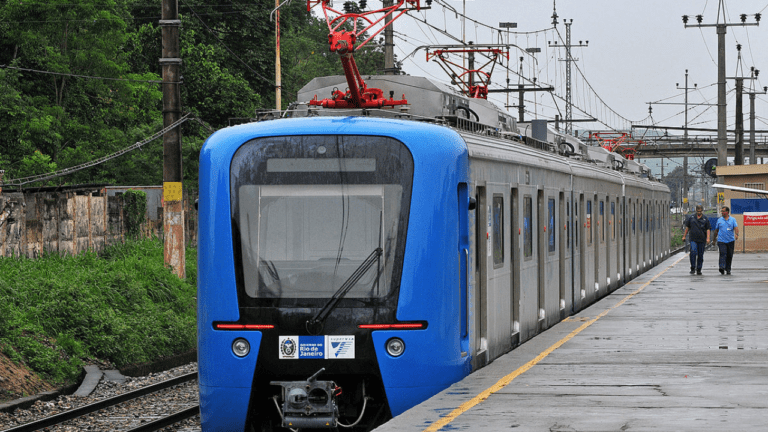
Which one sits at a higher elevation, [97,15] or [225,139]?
[97,15]

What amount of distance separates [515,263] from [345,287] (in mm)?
3624

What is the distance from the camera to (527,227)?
41.4 ft

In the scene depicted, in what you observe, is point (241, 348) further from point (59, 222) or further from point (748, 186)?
point (748, 186)

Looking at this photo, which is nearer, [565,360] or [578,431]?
[578,431]

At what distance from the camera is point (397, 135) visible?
8992 mm

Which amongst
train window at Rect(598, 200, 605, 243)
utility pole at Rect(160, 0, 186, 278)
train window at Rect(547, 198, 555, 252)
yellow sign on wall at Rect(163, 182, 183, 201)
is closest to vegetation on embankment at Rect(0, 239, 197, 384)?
utility pole at Rect(160, 0, 186, 278)

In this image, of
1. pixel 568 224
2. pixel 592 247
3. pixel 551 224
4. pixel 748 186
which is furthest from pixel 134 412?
pixel 748 186

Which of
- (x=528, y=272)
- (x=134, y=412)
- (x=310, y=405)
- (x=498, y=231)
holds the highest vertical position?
(x=498, y=231)

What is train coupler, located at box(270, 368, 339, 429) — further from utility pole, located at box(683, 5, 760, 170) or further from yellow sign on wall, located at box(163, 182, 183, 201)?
utility pole, located at box(683, 5, 760, 170)

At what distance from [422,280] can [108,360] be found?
8823 millimetres

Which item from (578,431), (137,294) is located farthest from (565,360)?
(137,294)

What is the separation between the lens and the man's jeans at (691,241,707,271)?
2655 centimetres

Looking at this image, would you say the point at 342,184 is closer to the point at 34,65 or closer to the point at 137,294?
the point at 137,294

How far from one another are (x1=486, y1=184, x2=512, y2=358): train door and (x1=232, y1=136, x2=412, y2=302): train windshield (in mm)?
1902
